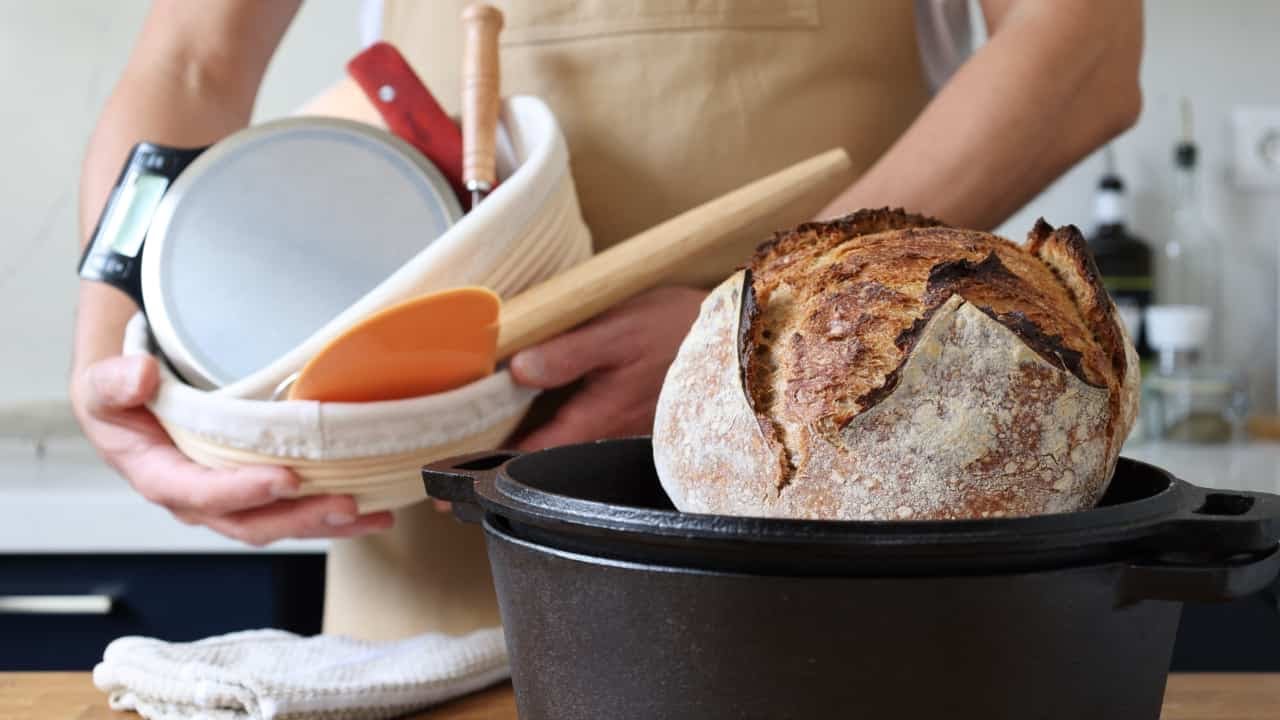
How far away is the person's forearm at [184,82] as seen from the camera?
3.13 feet

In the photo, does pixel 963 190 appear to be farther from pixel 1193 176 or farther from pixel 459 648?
pixel 1193 176

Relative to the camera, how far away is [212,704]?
583mm

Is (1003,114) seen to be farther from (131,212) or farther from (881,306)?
(131,212)

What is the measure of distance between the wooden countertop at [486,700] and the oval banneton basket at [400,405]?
126 millimetres

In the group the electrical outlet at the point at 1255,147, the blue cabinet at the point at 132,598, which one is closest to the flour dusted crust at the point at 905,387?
the blue cabinet at the point at 132,598

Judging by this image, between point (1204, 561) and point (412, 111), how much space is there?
58 cm

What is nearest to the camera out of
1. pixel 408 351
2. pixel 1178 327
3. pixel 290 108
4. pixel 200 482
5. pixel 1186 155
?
pixel 408 351

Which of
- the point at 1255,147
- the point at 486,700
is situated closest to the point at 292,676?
the point at 486,700

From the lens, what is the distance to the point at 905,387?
1.33 ft

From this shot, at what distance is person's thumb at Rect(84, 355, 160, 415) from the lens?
63 cm

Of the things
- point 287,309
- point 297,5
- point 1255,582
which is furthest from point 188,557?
point 1255,582

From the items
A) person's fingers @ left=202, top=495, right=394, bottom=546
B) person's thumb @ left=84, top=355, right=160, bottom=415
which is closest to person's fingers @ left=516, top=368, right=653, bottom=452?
person's fingers @ left=202, top=495, right=394, bottom=546

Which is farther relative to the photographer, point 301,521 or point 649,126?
point 649,126

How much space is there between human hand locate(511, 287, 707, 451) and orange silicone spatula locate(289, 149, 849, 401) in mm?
21
